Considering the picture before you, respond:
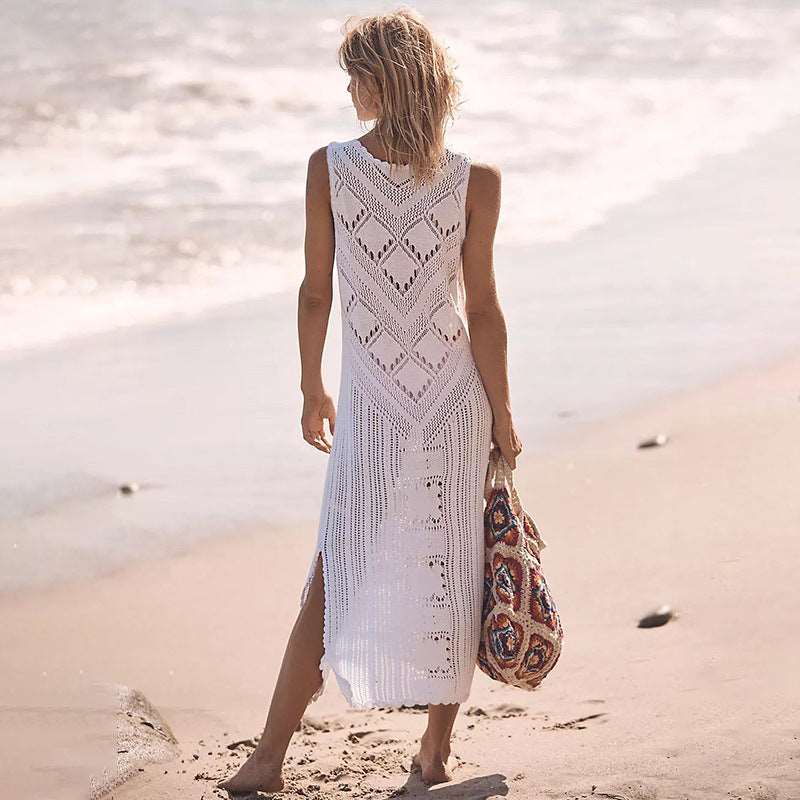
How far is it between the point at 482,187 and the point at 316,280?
1.48ft

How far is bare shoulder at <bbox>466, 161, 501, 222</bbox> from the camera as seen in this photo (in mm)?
3387

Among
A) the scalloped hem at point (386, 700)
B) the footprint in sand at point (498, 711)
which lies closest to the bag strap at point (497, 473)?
the scalloped hem at point (386, 700)

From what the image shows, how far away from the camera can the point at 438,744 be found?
3.65 metres

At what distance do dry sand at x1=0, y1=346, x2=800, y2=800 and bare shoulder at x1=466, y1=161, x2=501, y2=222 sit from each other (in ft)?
4.53

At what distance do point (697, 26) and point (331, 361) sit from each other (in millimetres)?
16957

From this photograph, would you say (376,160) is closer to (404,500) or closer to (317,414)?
(317,414)

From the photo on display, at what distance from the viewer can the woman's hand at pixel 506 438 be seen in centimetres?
355

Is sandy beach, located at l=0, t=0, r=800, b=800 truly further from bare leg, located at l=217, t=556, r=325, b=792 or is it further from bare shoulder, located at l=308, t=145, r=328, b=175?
bare shoulder, located at l=308, t=145, r=328, b=175

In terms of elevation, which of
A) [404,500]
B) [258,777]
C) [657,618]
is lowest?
[258,777]

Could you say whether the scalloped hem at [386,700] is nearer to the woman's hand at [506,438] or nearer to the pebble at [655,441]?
the woman's hand at [506,438]

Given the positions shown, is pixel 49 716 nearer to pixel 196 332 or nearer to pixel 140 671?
pixel 140 671

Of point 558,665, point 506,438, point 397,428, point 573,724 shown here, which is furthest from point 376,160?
point 558,665

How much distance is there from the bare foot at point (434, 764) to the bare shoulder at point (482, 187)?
4.37ft

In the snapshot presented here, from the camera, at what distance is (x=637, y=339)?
24.6ft
